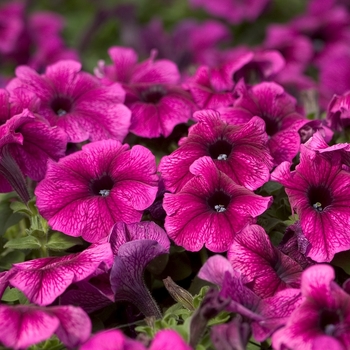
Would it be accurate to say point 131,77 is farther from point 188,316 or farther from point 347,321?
point 347,321

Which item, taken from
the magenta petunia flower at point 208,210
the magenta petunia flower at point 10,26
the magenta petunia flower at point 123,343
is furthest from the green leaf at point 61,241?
the magenta petunia flower at point 10,26

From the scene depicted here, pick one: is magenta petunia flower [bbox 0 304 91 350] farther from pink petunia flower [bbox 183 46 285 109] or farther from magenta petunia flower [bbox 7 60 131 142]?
pink petunia flower [bbox 183 46 285 109]

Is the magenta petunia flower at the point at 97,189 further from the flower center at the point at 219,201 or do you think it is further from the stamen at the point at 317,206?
the stamen at the point at 317,206

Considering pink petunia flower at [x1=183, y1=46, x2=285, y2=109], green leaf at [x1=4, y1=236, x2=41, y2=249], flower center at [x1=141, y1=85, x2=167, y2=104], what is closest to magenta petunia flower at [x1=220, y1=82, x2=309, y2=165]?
pink petunia flower at [x1=183, y1=46, x2=285, y2=109]

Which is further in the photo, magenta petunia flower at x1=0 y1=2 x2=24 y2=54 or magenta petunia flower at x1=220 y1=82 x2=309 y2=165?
magenta petunia flower at x1=0 y1=2 x2=24 y2=54

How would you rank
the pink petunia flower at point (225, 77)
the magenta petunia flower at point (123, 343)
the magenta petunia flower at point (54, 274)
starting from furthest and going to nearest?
the pink petunia flower at point (225, 77) → the magenta petunia flower at point (54, 274) → the magenta petunia flower at point (123, 343)

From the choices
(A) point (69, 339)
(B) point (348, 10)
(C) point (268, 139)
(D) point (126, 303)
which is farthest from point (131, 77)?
(B) point (348, 10)

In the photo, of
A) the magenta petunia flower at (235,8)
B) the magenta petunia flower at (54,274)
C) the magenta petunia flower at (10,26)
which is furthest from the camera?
the magenta petunia flower at (235,8)
